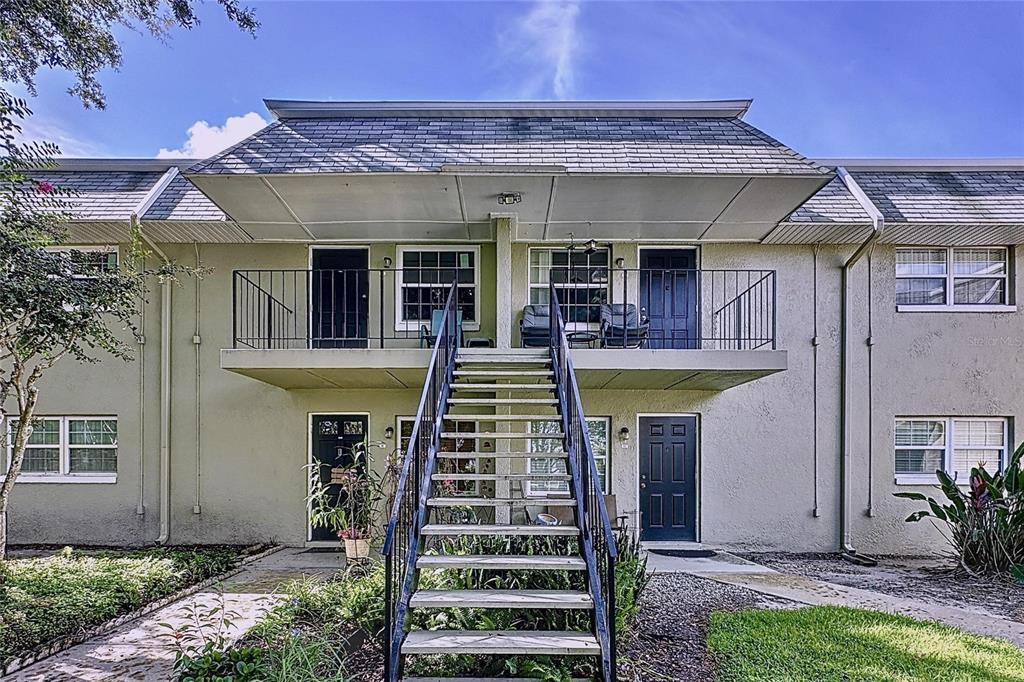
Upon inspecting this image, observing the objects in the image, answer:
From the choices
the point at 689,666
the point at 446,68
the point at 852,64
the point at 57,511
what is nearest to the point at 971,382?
the point at 689,666

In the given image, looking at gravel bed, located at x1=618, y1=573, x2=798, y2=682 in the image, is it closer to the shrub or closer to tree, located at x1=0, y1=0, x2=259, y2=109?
the shrub

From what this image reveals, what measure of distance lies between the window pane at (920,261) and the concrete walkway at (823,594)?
5.23m

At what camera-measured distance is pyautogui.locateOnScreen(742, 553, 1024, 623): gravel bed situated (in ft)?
22.0

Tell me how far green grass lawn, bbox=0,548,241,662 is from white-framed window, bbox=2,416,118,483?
1836 millimetres

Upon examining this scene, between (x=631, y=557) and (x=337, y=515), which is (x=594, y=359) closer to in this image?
(x=631, y=557)

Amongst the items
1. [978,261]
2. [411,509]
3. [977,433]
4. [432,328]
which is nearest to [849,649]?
[411,509]

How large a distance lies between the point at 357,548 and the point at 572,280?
16.5ft

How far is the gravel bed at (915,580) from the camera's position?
669 centimetres

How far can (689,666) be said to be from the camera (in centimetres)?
455

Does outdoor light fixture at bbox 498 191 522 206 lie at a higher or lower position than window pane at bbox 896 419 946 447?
higher

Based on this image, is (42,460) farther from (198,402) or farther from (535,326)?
(535,326)

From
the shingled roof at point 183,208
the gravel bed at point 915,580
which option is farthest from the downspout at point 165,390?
the gravel bed at point 915,580

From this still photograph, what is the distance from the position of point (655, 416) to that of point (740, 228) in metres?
3.10

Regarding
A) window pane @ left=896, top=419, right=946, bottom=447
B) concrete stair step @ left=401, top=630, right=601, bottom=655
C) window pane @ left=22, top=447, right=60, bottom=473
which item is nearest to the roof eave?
window pane @ left=896, top=419, right=946, bottom=447
